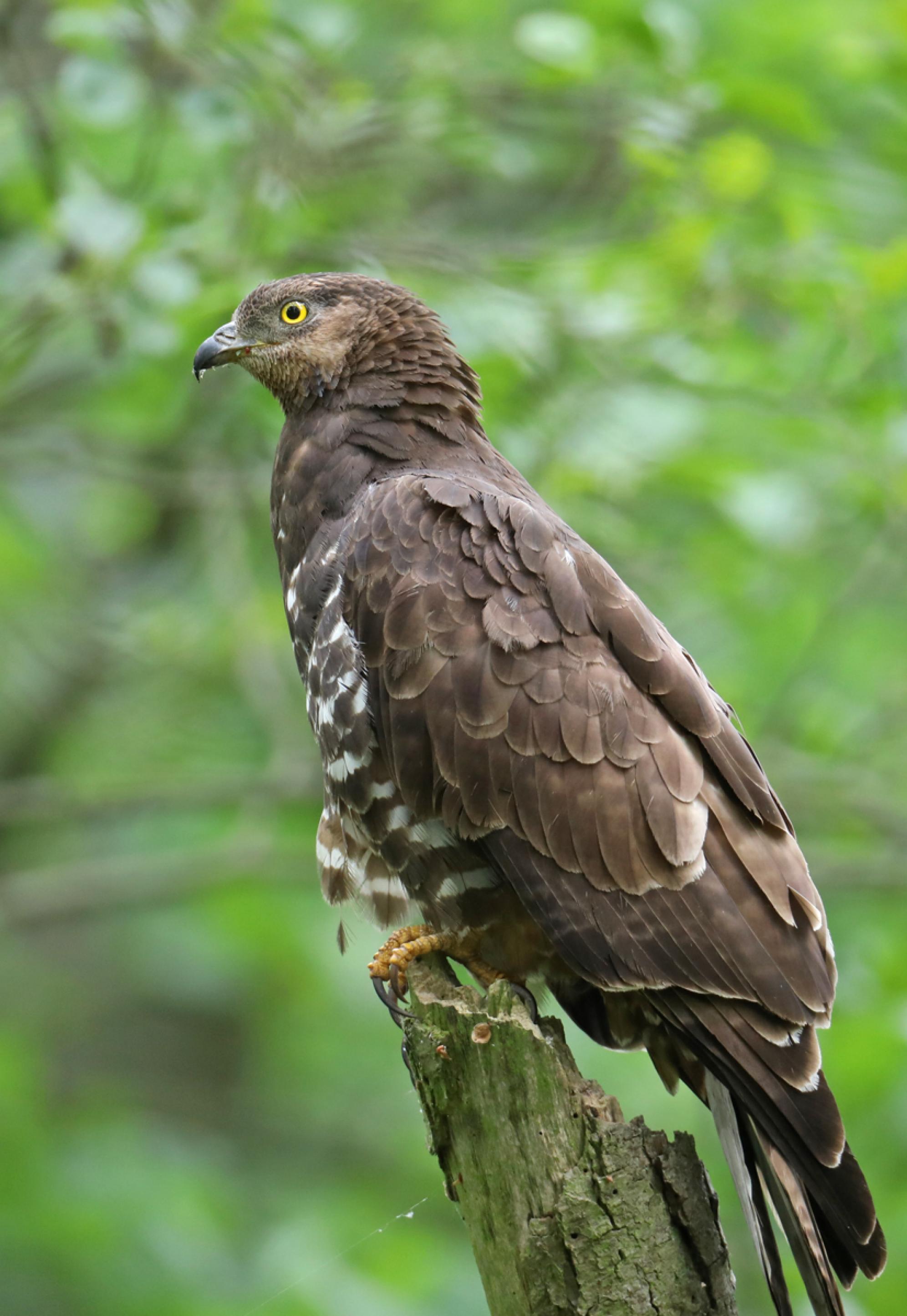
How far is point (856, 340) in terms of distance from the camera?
203 inches

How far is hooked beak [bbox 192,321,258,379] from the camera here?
14.1ft

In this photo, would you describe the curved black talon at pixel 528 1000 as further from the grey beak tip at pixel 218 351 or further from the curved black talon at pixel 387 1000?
the grey beak tip at pixel 218 351

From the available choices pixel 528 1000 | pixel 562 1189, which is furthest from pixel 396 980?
pixel 562 1189

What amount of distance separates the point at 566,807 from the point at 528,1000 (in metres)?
0.45

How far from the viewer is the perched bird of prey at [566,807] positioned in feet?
10.5

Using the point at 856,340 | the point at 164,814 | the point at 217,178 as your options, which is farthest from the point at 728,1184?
the point at 217,178

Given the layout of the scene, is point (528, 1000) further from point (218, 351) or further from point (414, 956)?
point (218, 351)

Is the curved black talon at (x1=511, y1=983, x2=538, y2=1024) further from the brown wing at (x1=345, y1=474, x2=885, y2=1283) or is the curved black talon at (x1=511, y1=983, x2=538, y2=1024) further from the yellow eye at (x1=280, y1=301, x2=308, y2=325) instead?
the yellow eye at (x1=280, y1=301, x2=308, y2=325)

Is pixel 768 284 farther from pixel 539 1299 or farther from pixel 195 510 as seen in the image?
pixel 539 1299

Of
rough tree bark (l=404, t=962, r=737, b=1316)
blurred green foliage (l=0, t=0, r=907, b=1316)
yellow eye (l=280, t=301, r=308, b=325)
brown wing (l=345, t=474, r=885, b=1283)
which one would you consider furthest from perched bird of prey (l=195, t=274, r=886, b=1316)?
blurred green foliage (l=0, t=0, r=907, b=1316)

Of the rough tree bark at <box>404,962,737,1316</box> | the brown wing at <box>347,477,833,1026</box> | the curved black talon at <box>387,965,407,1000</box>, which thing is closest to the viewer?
the rough tree bark at <box>404,962,737,1316</box>

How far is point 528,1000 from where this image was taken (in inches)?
132

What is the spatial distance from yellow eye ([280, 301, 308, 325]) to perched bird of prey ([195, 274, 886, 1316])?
56 centimetres

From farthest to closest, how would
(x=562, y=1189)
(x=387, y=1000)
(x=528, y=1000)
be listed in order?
(x=387, y=1000)
(x=528, y=1000)
(x=562, y=1189)
